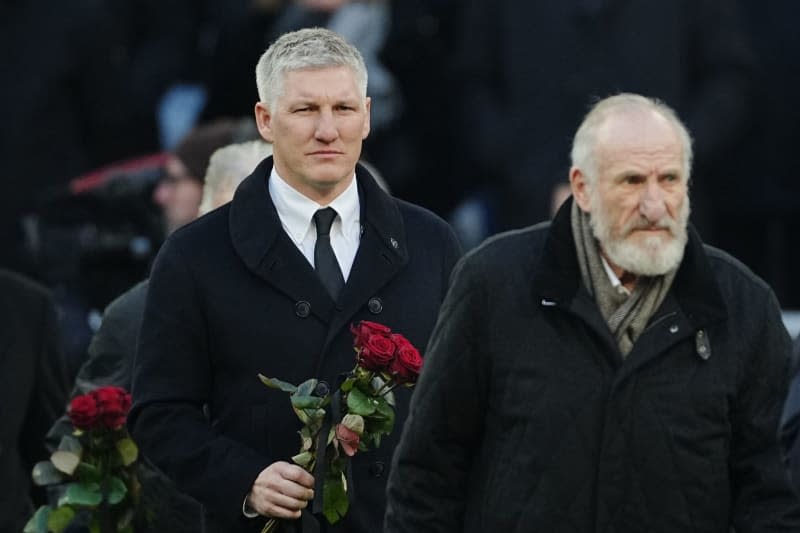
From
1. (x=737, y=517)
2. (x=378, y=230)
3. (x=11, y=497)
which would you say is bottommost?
(x=11, y=497)

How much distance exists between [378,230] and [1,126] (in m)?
5.13

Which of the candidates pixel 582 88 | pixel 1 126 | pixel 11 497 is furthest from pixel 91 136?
pixel 11 497

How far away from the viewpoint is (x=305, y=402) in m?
6.26

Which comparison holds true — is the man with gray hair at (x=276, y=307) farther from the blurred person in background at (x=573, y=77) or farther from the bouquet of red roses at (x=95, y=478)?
the blurred person in background at (x=573, y=77)

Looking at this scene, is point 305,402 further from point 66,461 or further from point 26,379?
point 26,379

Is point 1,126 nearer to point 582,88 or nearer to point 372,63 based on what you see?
point 372,63

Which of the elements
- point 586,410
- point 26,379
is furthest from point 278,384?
point 26,379

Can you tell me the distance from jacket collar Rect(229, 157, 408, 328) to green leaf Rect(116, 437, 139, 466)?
3.38 ft

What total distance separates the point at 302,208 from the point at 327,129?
27 cm

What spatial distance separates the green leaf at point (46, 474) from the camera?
7.30 meters

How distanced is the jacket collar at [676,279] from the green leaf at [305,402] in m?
0.69

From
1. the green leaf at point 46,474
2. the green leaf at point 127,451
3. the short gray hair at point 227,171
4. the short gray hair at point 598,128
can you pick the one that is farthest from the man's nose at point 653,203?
the green leaf at point 46,474

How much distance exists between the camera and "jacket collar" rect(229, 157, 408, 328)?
6516mm

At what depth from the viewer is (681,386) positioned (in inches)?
230
